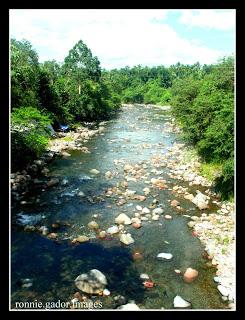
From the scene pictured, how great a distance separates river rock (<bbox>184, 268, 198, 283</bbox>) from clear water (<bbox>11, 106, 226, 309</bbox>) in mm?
121

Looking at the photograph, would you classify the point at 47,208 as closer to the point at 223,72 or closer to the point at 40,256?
the point at 40,256

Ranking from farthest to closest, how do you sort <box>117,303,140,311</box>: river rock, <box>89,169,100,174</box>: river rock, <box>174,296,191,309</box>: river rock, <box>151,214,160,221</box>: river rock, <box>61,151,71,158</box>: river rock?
<box>61,151,71,158</box>: river rock
<box>89,169,100,174</box>: river rock
<box>151,214,160,221</box>: river rock
<box>174,296,191,309</box>: river rock
<box>117,303,140,311</box>: river rock

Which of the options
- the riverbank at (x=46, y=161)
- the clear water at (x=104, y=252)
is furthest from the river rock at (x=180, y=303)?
the riverbank at (x=46, y=161)

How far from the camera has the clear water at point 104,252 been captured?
872 centimetres

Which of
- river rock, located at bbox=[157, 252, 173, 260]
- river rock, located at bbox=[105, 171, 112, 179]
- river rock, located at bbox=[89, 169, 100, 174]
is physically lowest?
river rock, located at bbox=[157, 252, 173, 260]

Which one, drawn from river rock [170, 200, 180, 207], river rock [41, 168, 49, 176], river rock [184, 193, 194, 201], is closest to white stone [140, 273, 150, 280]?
river rock [170, 200, 180, 207]

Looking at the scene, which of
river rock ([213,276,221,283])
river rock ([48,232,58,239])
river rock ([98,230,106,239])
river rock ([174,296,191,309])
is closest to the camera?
river rock ([174,296,191,309])

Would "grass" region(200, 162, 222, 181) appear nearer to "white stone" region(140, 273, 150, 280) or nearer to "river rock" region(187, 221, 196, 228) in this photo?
Result: "river rock" region(187, 221, 196, 228)

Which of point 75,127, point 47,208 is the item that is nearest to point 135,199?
point 47,208

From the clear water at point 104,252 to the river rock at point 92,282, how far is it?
0.21m

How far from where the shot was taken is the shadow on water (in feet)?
28.7

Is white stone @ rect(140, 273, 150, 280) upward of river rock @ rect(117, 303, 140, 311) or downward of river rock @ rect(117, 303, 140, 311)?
upward

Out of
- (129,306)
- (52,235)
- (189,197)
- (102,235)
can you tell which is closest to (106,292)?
(129,306)
